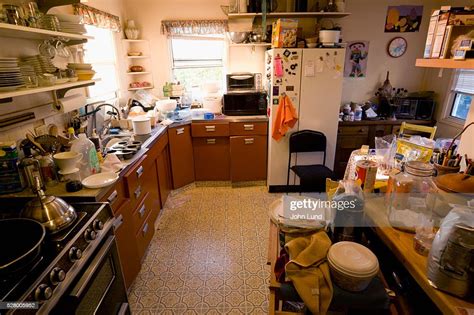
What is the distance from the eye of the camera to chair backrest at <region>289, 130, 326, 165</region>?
3107 millimetres

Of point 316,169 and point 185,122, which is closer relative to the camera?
point 316,169

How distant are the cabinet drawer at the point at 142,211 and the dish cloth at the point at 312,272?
1441mm

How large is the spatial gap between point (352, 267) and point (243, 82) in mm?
2927

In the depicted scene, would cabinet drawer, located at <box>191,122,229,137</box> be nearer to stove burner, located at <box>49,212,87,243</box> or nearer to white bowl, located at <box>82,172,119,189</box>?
white bowl, located at <box>82,172,119,189</box>

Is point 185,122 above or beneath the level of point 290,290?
above

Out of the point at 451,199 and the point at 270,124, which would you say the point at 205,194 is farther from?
the point at 451,199

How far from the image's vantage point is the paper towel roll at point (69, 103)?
1.95m

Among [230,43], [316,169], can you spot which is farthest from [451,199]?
[230,43]

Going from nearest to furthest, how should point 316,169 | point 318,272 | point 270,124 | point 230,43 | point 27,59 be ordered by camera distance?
point 318,272 → point 27,59 → point 316,169 → point 270,124 → point 230,43

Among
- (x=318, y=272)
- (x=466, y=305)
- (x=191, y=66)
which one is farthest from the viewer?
(x=191, y=66)

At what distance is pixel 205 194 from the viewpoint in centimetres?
341

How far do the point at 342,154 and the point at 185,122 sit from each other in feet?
7.06

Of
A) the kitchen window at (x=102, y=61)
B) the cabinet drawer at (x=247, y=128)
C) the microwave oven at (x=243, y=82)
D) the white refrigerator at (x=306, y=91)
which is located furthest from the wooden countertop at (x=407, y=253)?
the kitchen window at (x=102, y=61)

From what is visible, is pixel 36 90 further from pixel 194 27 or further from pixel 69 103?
pixel 194 27
